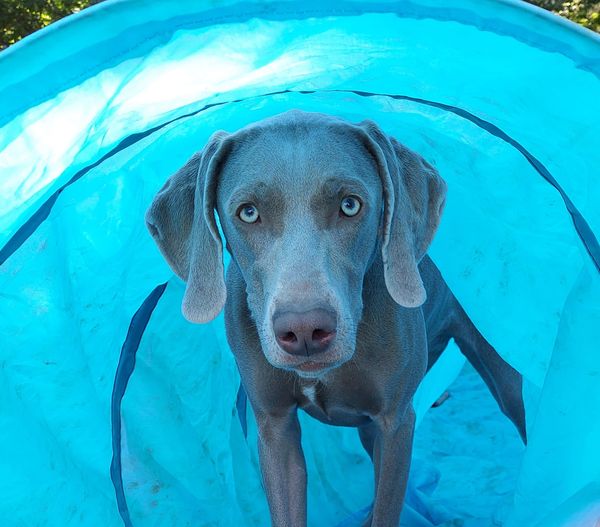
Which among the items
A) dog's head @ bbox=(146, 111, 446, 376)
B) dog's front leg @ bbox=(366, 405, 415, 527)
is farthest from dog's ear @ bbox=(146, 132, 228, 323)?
dog's front leg @ bbox=(366, 405, 415, 527)

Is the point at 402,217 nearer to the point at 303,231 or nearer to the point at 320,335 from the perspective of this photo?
the point at 303,231

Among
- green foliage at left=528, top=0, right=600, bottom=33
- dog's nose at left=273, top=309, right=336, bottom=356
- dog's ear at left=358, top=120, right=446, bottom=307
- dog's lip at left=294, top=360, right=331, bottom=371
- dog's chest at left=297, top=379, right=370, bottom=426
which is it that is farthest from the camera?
green foliage at left=528, top=0, right=600, bottom=33

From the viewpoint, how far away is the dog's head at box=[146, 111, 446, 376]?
75.4 inches

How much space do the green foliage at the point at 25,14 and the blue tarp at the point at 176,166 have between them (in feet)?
25.3

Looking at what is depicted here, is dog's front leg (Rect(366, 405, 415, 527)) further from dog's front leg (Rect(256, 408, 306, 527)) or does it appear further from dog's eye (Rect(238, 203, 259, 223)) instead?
dog's eye (Rect(238, 203, 259, 223))

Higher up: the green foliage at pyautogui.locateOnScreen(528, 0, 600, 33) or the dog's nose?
the dog's nose

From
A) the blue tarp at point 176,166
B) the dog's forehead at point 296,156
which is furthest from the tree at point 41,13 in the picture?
the dog's forehead at point 296,156

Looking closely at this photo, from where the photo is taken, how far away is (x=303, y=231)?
79.1 inches

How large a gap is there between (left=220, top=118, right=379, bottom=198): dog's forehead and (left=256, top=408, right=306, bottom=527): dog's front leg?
29.9 inches

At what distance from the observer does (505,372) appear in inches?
125

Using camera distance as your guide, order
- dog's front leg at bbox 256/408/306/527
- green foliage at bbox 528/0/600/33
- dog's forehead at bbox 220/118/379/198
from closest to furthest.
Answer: dog's forehead at bbox 220/118/379/198, dog's front leg at bbox 256/408/306/527, green foliage at bbox 528/0/600/33

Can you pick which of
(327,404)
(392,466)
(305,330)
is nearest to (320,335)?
(305,330)

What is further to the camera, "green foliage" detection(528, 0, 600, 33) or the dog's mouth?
"green foliage" detection(528, 0, 600, 33)

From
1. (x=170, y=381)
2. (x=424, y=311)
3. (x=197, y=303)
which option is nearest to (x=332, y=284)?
(x=197, y=303)
